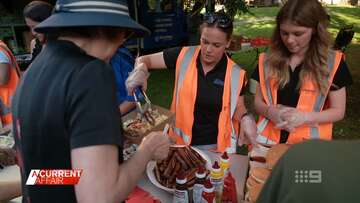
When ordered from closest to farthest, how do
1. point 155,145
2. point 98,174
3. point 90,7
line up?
point 98,174
point 90,7
point 155,145

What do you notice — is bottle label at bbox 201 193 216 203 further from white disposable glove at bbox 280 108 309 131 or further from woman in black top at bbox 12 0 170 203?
white disposable glove at bbox 280 108 309 131

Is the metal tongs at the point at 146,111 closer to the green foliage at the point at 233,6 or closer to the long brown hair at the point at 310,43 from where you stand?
the long brown hair at the point at 310,43

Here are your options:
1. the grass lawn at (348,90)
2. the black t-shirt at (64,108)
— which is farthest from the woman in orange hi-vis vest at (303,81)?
the black t-shirt at (64,108)

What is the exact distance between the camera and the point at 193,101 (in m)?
2.49

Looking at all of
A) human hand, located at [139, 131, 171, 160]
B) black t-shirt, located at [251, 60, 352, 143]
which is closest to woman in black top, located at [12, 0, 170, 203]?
human hand, located at [139, 131, 171, 160]

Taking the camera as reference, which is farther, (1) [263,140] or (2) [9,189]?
(1) [263,140]

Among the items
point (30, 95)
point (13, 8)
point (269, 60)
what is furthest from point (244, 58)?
point (30, 95)

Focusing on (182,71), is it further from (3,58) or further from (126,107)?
(3,58)

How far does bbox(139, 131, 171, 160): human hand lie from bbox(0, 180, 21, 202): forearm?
1327 millimetres

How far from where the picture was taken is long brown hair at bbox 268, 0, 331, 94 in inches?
84.9

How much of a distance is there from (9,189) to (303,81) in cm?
226

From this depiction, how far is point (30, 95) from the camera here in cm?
114

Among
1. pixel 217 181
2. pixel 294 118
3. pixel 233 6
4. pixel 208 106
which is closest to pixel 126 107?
pixel 208 106

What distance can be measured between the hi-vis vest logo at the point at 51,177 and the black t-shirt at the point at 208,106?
1.45 meters
